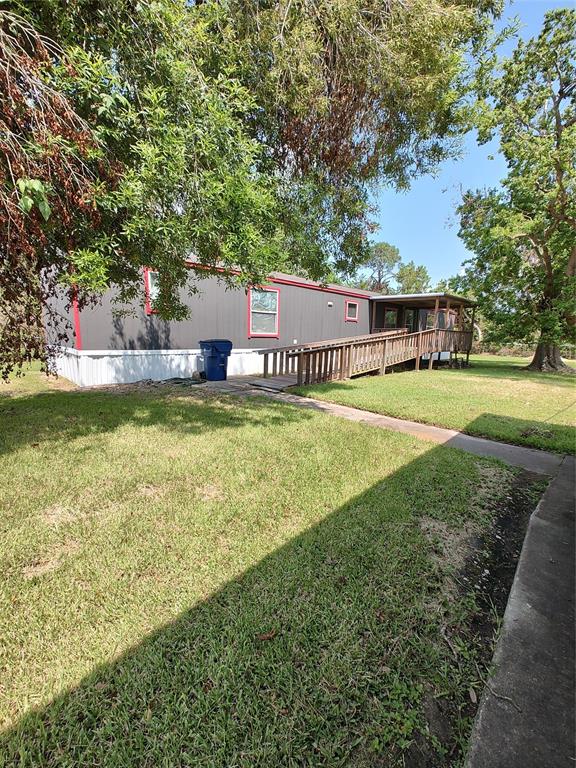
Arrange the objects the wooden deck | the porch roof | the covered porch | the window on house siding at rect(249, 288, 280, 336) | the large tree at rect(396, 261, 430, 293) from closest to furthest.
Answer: the wooden deck, the covered porch, the window on house siding at rect(249, 288, 280, 336), the porch roof, the large tree at rect(396, 261, 430, 293)

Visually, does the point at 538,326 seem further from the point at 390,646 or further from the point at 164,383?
the point at 390,646

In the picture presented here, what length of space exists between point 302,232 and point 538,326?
12710 mm

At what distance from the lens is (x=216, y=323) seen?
10500 millimetres

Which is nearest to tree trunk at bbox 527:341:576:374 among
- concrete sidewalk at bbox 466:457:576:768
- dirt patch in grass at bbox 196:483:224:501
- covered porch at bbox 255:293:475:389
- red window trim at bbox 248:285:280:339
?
covered porch at bbox 255:293:475:389

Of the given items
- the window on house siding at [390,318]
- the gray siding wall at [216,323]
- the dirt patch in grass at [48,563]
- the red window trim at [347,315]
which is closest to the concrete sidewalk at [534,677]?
the dirt patch in grass at [48,563]

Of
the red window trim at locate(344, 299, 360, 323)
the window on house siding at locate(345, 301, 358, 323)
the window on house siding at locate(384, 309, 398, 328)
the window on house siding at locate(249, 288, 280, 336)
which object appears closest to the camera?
the window on house siding at locate(249, 288, 280, 336)

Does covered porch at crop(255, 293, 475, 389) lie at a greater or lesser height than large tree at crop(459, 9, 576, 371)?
lesser

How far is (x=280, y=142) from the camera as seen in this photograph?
475 cm

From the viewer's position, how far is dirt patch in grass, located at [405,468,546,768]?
52.4 inches

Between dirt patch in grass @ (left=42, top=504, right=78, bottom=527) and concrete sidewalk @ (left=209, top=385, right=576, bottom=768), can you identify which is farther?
dirt patch in grass @ (left=42, top=504, right=78, bottom=527)

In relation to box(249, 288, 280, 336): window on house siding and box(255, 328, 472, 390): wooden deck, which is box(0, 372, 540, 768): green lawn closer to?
box(255, 328, 472, 390): wooden deck

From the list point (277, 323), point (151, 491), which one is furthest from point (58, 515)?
point (277, 323)

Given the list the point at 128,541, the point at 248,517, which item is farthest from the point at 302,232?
the point at 128,541

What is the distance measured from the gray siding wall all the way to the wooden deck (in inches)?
54.4
